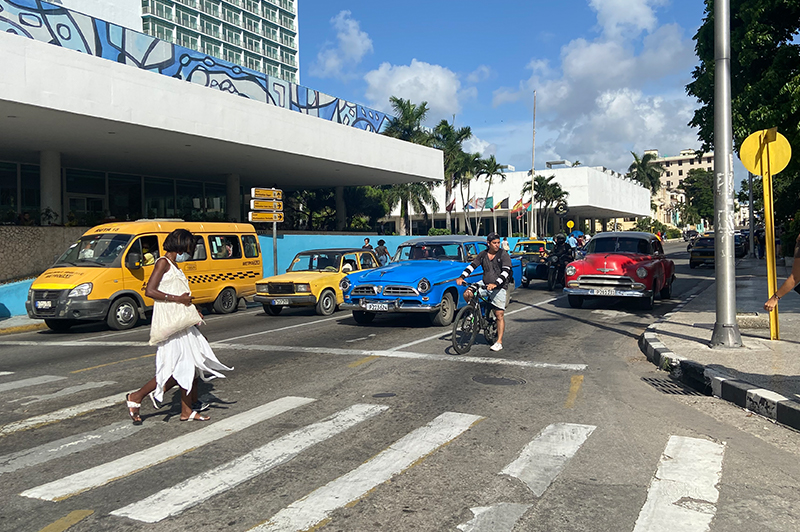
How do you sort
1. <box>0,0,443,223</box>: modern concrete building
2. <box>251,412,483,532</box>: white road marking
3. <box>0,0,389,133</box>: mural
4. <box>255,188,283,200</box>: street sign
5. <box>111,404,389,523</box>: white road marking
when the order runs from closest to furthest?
<box>251,412,483,532</box>: white road marking → <box>111,404,389,523</box>: white road marking → <box>0,0,443,223</box>: modern concrete building → <box>0,0,389,133</box>: mural → <box>255,188,283,200</box>: street sign

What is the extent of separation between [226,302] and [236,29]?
8764 centimetres

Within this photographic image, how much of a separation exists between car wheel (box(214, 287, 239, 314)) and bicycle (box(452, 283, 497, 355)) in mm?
9075

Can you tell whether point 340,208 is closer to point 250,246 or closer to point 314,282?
point 250,246

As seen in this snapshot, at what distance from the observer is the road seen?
392 cm

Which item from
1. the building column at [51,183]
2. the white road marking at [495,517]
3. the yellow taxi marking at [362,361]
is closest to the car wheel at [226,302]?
the yellow taxi marking at [362,361]

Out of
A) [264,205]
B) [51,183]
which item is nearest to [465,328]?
[264,205]

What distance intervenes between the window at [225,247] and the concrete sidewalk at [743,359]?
10.8 m

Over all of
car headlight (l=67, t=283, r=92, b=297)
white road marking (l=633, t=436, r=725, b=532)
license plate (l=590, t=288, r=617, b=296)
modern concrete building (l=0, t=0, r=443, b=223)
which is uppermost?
modern concrete building (l=0, t=0, r=443, b=223)

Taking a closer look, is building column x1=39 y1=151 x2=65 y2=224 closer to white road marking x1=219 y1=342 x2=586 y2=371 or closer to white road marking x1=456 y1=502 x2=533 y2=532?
white road marking x1=219 y1=342 x2=586 y2=371

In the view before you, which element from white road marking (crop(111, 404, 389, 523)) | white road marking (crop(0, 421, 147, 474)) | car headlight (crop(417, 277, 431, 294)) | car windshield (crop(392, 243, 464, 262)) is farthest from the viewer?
car windshield (crop(392, 243, 464, 262))

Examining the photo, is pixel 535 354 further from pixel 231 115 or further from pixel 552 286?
pixel 231 115

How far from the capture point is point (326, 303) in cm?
1529

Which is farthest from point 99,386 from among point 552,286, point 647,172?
point 647,172

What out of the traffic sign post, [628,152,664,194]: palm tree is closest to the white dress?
the traffic sign post
